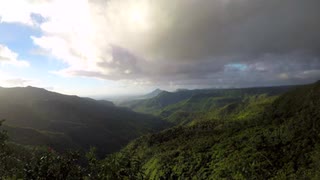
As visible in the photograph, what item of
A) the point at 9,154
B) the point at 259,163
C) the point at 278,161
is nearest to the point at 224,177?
the point at 259,163

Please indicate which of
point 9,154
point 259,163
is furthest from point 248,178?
point 9,154

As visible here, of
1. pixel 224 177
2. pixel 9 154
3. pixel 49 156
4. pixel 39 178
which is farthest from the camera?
pixel 224 177

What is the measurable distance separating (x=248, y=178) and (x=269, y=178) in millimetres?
15154

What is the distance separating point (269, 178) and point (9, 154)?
166 m

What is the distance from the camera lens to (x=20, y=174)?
31500 mm

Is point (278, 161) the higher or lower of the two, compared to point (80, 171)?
lower

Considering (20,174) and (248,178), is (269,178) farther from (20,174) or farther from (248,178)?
(20,174)

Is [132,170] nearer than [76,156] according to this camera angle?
Yes

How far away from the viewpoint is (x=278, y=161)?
197250mm

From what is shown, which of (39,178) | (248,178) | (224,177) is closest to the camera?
(39,178)

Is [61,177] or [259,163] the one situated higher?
[61,177]

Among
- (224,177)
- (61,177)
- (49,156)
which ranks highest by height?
(49,156)

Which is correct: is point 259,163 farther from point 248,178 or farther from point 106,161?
point 106,161

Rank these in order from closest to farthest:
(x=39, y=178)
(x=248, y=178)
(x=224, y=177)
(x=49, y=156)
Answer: (x=39, y=178), (x=49, y=156), (x=248, y=178), (x=224, y=177)
